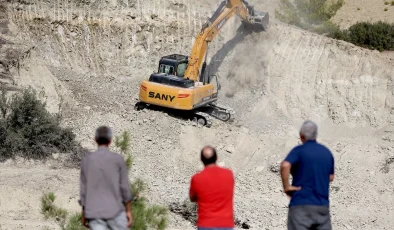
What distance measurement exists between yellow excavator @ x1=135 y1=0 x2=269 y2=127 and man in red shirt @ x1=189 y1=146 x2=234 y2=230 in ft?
47.2

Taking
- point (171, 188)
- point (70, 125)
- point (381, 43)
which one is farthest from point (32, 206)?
point (381, 43)

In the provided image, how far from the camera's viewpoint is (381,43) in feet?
89.1

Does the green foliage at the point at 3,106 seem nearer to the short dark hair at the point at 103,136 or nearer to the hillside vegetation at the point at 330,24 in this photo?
the hillside vegetation at the point at 330,24

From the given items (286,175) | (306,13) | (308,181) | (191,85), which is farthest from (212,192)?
→ (306,13)

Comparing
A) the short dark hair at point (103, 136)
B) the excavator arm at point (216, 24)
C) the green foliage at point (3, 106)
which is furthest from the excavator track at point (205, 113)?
the short dark hair at point (103, 136)

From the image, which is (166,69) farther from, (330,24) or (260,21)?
(330,24)

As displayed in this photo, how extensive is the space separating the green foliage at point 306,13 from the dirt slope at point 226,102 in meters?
0.84

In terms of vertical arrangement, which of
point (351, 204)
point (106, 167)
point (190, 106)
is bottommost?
point (351, 204)

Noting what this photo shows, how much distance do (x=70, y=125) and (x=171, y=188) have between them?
5.05 meters

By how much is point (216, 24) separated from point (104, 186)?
1716 centimetres

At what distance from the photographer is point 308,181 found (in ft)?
24.7

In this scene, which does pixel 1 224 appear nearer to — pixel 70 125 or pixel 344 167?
pixel 70 125

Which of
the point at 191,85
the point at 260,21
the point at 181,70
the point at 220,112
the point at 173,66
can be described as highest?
the point at 260,21

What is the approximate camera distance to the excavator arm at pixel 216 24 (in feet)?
75.7
